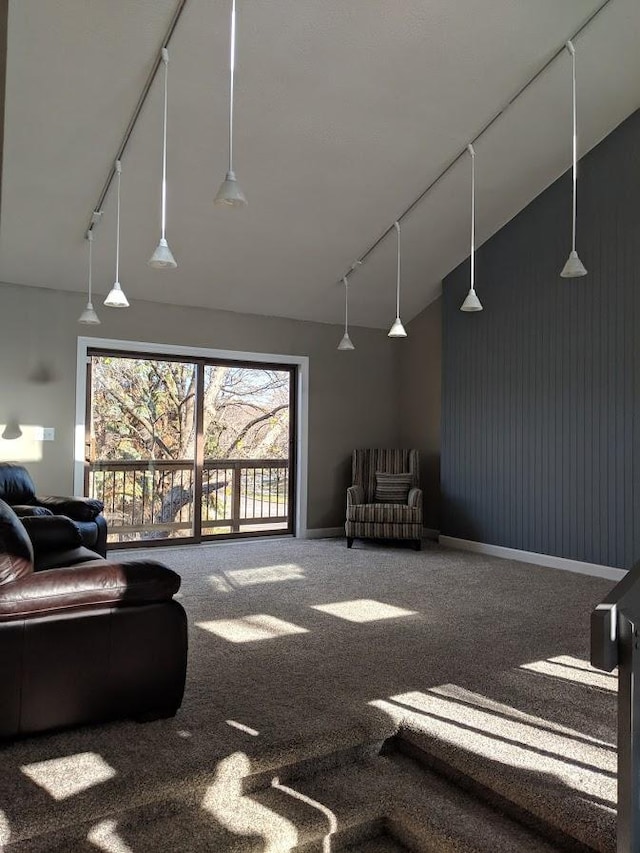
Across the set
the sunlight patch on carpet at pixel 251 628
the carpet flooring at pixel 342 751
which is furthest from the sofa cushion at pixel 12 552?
the sunlight patch on carpet at pixel 251 628

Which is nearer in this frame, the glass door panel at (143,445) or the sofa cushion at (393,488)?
the glass door panel at (143,445)

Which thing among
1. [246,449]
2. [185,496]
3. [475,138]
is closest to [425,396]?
[246,449]

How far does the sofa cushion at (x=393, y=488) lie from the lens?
7.13 metres

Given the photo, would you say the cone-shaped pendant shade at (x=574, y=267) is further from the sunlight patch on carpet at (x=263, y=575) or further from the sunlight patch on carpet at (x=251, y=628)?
the sunlight patch on carpet at (x=263, y=575)

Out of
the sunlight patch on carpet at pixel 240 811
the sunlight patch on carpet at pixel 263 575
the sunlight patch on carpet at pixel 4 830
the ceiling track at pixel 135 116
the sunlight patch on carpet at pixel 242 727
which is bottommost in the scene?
the sunlight patch on carpet at pixel 240 811

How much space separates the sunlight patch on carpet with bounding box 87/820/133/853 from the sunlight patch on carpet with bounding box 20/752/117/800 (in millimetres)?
145

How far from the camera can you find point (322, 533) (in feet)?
24.8

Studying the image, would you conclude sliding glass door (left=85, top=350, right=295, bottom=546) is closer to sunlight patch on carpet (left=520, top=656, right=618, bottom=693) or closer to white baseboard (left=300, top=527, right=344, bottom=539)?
white baseboard (left=300, top=527, right=344, bottom=539)

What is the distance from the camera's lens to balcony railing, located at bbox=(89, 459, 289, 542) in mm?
6598

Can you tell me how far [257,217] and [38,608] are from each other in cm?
413

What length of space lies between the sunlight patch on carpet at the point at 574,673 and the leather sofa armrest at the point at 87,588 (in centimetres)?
183

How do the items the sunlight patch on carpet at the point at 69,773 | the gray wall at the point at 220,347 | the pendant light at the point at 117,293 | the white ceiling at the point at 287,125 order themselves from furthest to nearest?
the gray wall at the point at 220,347 < the pendant light at the point at 117,293 < the white ceiling at the point at 287,125 < the sunlight patch on carpet at the point at 69,773

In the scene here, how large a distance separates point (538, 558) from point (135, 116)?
4.81 metres

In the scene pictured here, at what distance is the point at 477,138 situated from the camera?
537 centimetres
